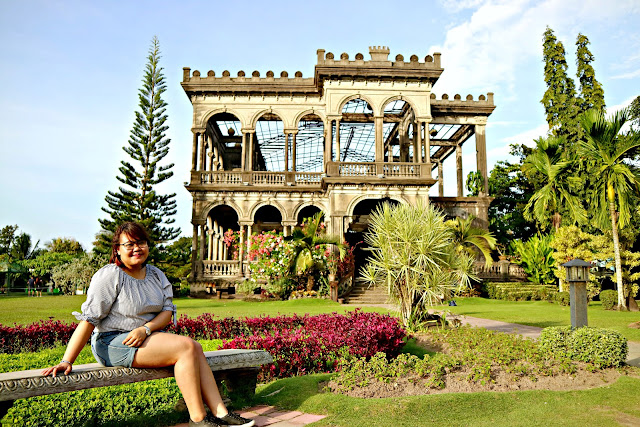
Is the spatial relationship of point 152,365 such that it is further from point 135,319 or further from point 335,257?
point 335,257

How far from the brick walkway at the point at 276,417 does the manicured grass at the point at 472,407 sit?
0.12 m

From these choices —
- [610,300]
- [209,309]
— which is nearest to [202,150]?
[209,309]

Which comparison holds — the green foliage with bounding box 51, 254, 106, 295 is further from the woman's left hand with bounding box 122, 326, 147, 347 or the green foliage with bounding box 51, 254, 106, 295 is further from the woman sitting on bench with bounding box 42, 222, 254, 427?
the woman's left hand with bounding box 122, 326, 147, 347

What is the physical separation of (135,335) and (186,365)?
0.41 meters

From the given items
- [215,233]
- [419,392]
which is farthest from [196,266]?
[419,392]

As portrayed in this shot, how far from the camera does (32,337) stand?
279 inches

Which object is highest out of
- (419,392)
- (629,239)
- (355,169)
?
(355,169)

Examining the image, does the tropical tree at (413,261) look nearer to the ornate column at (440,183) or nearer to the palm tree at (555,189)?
the palm tree at (555,189)

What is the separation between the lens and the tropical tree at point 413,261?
8.05m

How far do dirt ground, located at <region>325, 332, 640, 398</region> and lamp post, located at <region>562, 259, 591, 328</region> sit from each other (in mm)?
1123

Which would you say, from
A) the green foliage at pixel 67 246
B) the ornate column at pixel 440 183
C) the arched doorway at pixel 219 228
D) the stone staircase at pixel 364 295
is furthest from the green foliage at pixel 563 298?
the green foliage at pixel 67 246

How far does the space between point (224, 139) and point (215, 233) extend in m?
5.34

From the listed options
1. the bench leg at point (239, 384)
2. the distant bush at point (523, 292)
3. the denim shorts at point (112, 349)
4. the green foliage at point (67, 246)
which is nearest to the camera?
the denim shorts at point (112, 349)

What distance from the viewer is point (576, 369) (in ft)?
17.6
